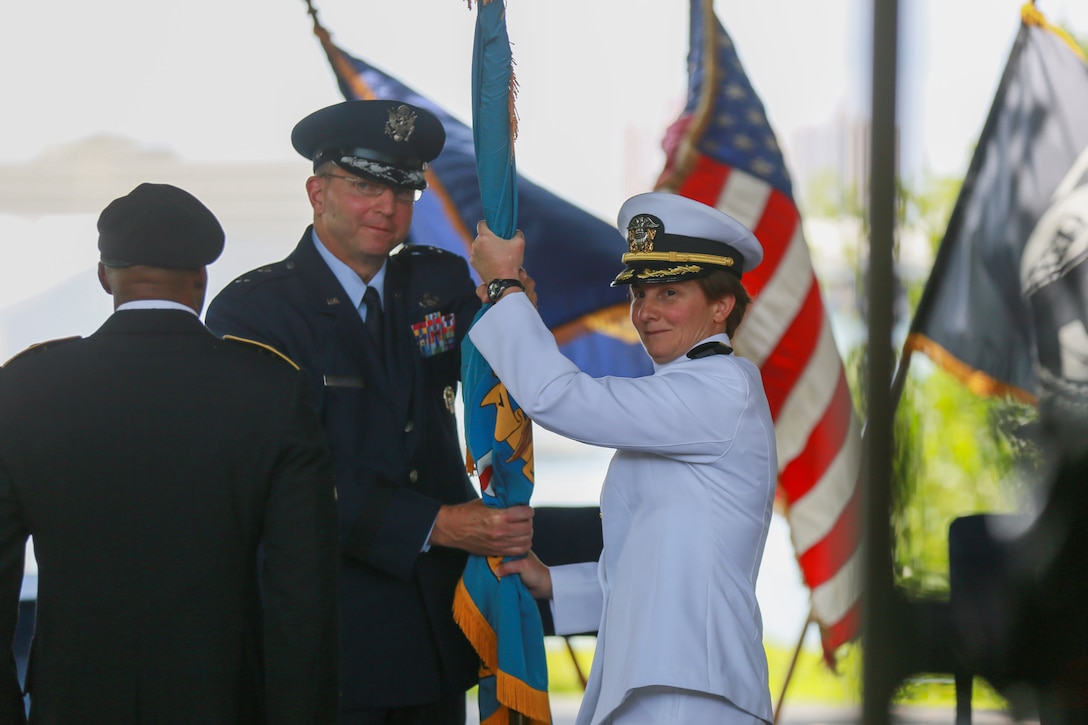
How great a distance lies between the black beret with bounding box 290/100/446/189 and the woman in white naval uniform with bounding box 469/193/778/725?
43cm

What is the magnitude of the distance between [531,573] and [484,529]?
0.44 ft

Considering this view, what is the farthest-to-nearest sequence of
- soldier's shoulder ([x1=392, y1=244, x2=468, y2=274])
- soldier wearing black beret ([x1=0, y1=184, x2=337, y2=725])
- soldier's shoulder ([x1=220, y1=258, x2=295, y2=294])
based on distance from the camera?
soldier's shoulder ([x1=392, y1=244, x2=468, y2=274]) → soldier's shoulder ([x1=220, y1=258, x2=295, y2=294]) → soldier wearing black beret ([x1=0, y1=184, x2=337, y2=725])

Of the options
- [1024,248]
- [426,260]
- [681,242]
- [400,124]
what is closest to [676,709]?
[681,242]

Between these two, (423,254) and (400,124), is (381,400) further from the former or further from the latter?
(400,124)

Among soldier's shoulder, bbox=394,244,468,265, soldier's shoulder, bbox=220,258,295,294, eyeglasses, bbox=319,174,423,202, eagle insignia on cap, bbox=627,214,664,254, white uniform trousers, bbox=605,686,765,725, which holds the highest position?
eyeglasses, bbox=319,174,423,202

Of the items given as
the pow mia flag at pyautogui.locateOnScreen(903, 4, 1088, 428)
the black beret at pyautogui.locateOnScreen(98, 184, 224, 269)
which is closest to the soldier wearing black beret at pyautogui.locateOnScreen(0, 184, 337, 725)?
the black beret at pyautogui.locateOnScreen(98, 184, 224, 269)

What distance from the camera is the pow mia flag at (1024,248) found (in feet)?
9.80

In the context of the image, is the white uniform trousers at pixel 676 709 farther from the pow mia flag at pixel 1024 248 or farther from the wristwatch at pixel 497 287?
the pow mia flag at pixel 1024 248

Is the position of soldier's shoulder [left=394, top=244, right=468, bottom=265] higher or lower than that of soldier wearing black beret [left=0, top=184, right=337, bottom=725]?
higher

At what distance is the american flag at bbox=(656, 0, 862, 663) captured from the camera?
318cm

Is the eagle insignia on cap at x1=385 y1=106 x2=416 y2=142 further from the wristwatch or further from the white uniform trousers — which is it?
the white uniform trousers

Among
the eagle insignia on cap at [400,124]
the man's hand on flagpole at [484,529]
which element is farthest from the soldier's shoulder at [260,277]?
the man's hand on flagpole at [484,529]

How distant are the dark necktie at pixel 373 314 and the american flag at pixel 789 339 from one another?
132 centimetres

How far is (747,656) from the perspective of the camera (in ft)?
5.66
